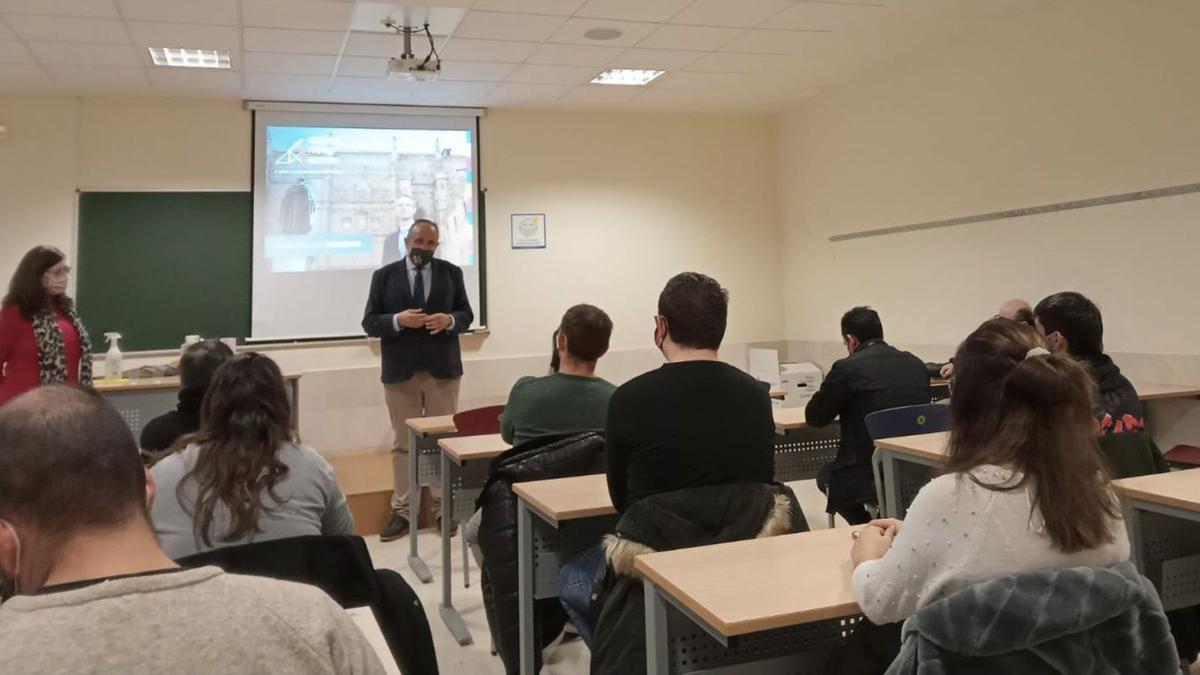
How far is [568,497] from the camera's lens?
2.09m

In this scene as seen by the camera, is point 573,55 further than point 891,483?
Yes

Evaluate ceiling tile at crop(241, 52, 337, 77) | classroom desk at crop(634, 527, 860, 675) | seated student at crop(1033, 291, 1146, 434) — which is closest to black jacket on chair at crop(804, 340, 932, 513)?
seated student at crop(1033, 291, 1146, 434)

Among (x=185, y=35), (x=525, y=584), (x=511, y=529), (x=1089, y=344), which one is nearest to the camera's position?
(x=525, y=584)

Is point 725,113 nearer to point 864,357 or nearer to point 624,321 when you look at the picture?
point 624,321

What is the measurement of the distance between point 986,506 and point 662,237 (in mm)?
5603

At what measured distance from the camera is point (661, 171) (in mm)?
6652

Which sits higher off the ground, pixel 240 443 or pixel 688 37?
pixel 688 37

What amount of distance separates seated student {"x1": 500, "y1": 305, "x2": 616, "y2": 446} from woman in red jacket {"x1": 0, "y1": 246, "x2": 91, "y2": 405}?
252 centimetres

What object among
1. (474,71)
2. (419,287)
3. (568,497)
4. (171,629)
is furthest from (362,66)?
(171,629)

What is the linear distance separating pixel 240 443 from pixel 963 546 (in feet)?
4.64

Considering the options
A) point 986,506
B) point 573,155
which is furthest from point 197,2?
point 986,506

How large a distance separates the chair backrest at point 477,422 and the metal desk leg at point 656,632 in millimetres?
1980

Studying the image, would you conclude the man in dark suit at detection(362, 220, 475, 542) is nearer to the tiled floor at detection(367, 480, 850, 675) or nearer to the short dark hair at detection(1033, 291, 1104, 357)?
the tiled floor at detection(367, 480, 850, 675)

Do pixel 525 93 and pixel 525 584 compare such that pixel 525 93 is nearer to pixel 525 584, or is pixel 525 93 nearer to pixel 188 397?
pixel 188 397
